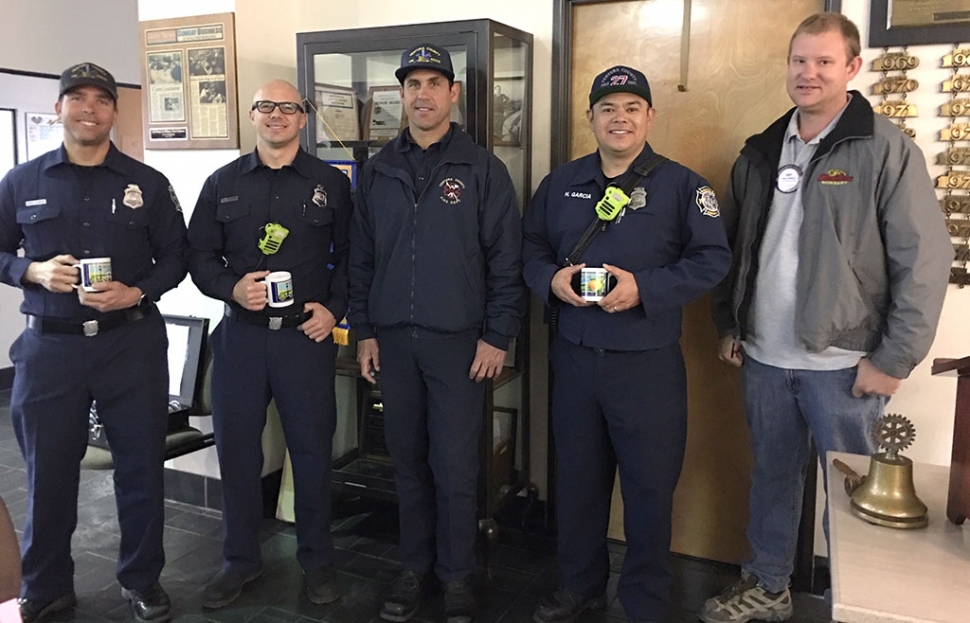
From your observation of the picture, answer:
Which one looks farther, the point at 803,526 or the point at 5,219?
the point at 803,526

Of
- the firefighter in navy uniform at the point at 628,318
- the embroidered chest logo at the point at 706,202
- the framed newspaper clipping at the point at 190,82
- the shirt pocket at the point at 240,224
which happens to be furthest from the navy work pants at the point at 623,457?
the framed newspaper clipping at the point at 190,82

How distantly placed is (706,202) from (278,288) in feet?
4.06

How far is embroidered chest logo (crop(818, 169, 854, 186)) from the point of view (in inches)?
79.2

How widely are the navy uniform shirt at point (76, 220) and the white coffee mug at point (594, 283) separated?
1.31 meters

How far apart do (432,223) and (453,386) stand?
0.50m

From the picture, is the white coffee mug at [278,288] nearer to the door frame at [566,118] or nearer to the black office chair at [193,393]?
the black office chair at [193,393]

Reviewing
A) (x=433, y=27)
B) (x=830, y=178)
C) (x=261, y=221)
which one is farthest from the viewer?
(x=433, y=27)

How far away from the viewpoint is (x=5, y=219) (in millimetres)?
2332

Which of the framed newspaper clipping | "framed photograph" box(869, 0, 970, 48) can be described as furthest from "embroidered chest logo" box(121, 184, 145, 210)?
"framed photograph" box(869, 0, 970, 48)

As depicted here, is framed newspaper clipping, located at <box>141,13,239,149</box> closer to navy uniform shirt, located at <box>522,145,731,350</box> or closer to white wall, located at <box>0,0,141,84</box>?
navy uniform shirt, located at <box>522,145,731,350</box>

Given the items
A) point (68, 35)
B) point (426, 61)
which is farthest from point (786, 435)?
point (68, 35)

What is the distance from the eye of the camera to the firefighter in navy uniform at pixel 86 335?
2.28 meters

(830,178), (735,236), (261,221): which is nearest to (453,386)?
(261,221)

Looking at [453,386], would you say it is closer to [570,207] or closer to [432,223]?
[432,223]
